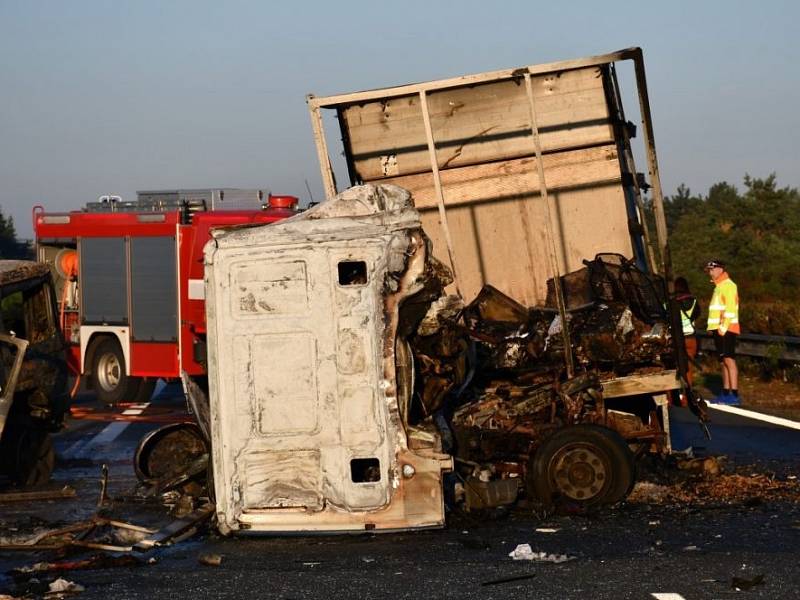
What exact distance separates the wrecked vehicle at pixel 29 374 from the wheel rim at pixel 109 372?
278 inches

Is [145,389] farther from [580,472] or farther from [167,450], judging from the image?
[580,472]

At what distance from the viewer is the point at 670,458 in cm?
988

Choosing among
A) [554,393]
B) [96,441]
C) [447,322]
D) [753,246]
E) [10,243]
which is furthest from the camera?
[10,243]

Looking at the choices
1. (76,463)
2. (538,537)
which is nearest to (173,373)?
(76,463)

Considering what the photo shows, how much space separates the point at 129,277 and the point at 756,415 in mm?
9304

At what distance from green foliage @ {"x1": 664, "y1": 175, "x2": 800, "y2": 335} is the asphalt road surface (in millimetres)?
17014

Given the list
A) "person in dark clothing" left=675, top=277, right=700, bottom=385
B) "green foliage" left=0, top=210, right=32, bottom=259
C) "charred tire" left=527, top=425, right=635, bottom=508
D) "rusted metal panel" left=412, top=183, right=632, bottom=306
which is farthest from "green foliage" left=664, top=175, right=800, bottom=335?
"green foliage" left=0, top=210, right=32, bottom=259

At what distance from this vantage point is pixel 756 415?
14445 millimetres

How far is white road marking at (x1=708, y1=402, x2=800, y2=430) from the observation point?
1362 centimetres

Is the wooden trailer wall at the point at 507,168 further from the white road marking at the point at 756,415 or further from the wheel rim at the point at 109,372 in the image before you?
the wheel rim at the point at 109,372

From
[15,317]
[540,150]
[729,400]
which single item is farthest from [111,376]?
[540,150]

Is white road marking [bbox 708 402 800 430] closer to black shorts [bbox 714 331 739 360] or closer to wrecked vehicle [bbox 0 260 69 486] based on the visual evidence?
black shorts [bbox 714 331 739 360]

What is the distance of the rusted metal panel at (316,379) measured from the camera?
26.5 feet

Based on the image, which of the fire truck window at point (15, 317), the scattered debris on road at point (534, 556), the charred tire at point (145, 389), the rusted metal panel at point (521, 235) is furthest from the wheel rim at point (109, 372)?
the scattered debris on road at point (534, 556)
